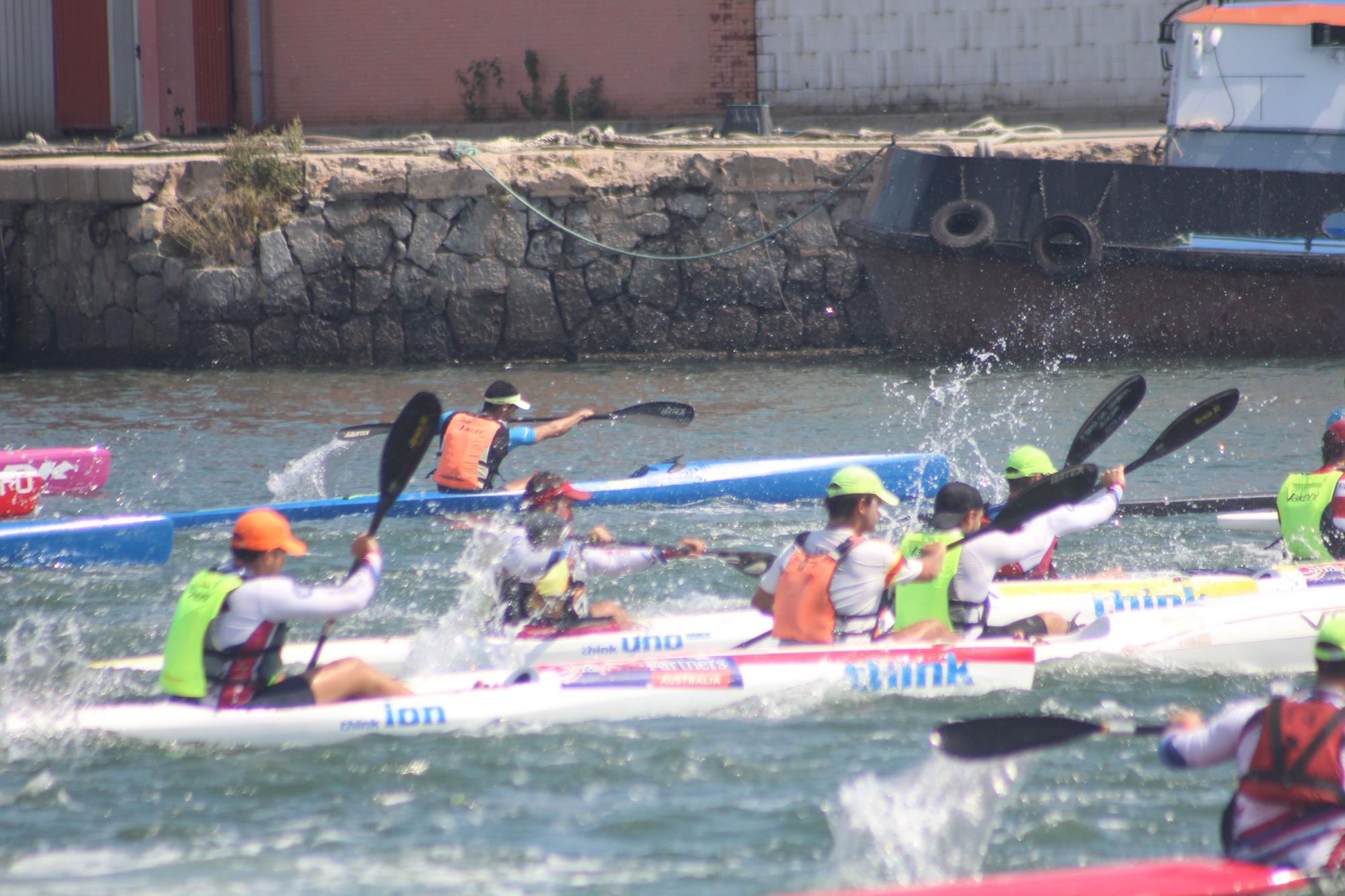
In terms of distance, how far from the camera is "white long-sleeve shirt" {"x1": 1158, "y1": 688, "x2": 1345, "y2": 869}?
4098 mm

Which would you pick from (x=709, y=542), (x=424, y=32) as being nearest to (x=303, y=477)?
(x=709, y=542)

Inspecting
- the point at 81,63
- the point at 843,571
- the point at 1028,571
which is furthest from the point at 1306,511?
the point at 81,63

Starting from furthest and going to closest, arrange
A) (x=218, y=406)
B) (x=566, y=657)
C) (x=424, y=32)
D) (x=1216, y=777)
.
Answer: (x=424, y=32)
(x=218, y=406)
(x=566, y=657)
(x=1216, y=777)

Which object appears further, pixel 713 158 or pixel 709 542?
pixel 713 158

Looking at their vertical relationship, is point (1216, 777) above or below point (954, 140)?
below

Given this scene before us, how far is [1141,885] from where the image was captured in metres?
4.18

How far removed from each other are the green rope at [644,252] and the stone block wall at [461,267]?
9 cm

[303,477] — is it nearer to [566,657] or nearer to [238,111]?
[566,657]

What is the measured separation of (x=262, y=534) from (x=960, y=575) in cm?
288

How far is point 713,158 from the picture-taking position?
15.5 m

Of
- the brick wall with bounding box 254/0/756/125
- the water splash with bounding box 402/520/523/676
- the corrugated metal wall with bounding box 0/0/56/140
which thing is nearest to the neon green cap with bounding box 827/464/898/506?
the water splash with bounding box 402/520/523/676

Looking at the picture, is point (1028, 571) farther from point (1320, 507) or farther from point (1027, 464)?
point (1320, 507)

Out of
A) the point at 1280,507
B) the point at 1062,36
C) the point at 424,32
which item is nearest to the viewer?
the point at 1280,507

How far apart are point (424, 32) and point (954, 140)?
24.5 feet
